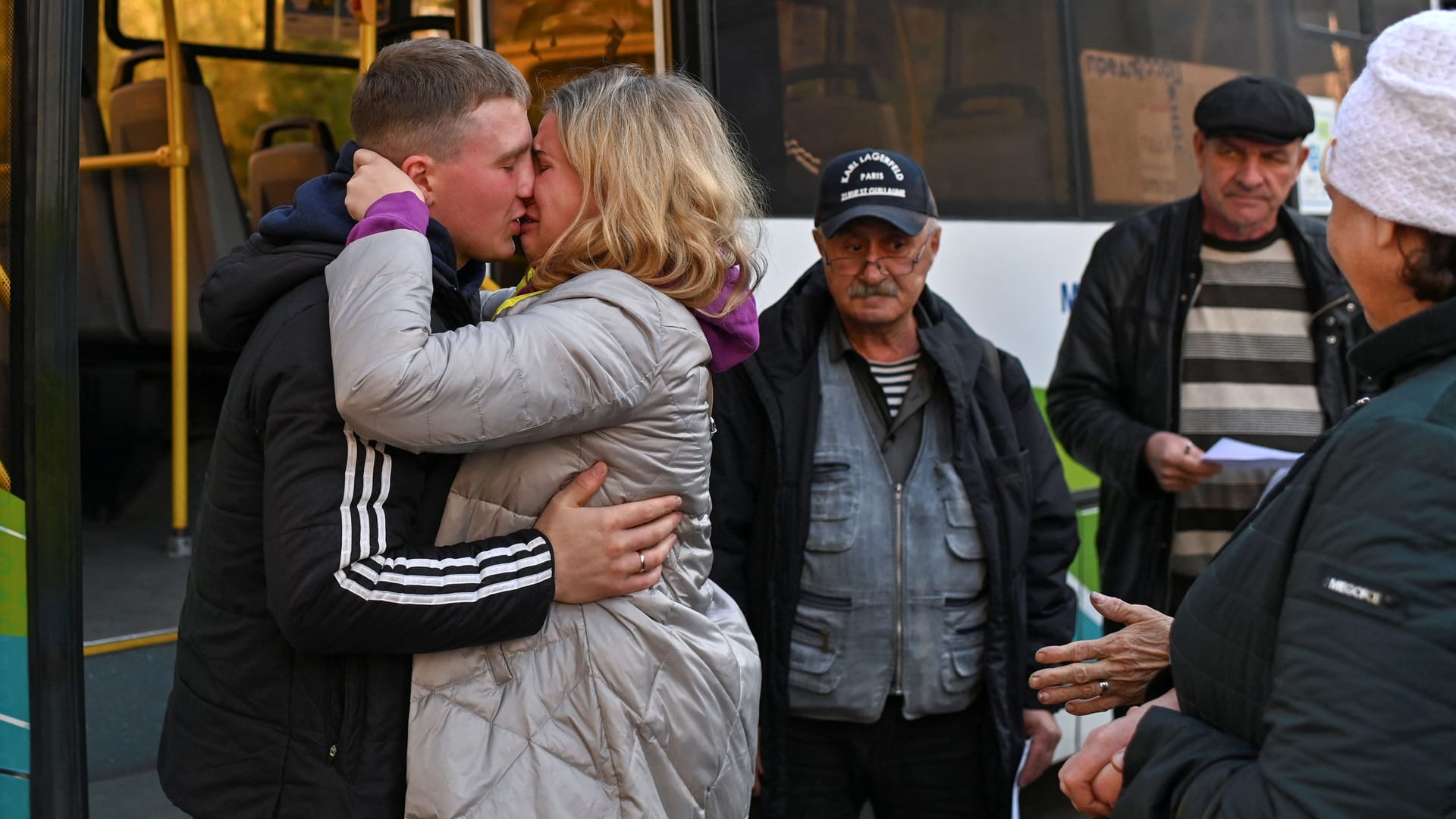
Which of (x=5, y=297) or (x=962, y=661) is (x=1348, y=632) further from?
(x=5, y=297)

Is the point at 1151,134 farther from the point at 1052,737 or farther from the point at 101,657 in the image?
the point at 101,657

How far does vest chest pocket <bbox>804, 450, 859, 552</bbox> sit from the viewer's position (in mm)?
2838

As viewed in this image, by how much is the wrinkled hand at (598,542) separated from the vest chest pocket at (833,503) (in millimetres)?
1082

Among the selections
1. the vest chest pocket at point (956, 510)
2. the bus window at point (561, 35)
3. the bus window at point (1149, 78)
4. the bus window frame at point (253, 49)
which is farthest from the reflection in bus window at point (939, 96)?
the bus window frame at point (253, 49)

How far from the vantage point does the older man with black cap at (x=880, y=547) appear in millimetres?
2824

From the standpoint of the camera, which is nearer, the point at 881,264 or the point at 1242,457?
the point at 881,264

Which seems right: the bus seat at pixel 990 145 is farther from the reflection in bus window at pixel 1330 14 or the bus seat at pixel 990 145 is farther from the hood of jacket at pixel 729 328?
the hood of jacket at pixel 729 328

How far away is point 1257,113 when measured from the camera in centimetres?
352

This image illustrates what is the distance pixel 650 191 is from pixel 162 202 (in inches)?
174

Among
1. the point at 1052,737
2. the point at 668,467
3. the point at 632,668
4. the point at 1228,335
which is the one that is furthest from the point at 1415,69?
the point at 1228,335

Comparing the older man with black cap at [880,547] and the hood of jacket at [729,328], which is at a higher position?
the hood of jacket at [729,328]

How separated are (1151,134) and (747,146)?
82.8 inches

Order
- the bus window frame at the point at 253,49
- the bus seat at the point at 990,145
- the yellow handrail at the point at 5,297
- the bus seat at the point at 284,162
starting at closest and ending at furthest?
the yellow handrail at the point at 5,297
the bus seat at the point at 990,145
the bus window frame at the point at 253,49
the bus seat at the point at 284,162

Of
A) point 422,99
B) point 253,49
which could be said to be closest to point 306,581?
point 422,99
